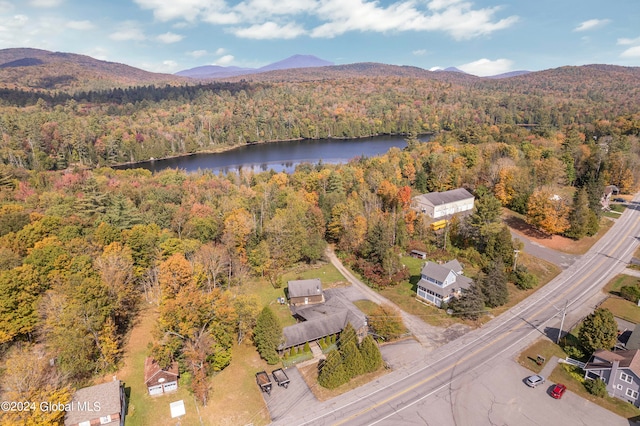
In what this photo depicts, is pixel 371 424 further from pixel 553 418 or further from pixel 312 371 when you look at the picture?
pixel 553 418

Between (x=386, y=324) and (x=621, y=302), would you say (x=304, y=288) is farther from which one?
(x=621, y=302)

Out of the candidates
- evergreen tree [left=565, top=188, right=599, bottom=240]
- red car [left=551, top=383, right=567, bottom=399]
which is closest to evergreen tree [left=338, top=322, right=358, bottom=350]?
red car [left=551, top=383, right=567, bottom=399]

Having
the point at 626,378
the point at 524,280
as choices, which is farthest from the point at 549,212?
the point at 626,378

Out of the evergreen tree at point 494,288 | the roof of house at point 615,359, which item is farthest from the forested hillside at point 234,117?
the roof of house at point 615,359

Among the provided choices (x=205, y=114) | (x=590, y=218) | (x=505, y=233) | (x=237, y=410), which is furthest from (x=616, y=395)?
(x=205, y=114)

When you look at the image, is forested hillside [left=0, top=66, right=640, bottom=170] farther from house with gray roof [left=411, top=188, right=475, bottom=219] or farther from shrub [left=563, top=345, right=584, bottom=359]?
shrub [left=563, top=345, right=584, bottom=359]

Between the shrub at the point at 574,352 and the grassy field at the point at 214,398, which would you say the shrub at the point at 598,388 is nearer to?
the shrub at the point at 574,352
